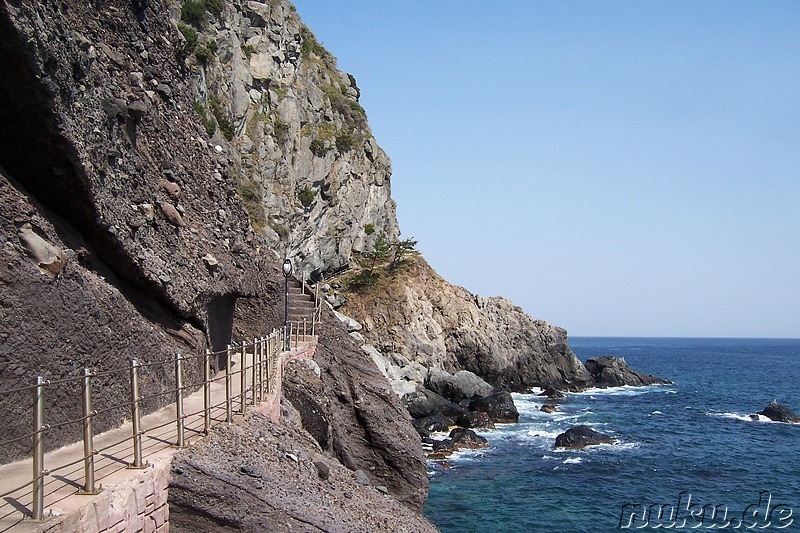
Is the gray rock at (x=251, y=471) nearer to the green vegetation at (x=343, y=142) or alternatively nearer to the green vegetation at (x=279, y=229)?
the green vegetation at (x=279, y=229)

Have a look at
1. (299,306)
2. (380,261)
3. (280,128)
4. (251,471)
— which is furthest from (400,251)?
(251,471)

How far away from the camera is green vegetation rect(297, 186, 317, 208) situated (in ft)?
171

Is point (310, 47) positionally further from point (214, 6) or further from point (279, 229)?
point (279, 229)

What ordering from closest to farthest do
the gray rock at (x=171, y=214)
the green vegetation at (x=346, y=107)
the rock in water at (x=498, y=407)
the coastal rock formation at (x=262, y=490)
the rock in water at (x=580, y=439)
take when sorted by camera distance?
1. the coastal rock formation at (x=262, y=490)
2. the gray rock at (x=171, y=214)
3. the rock in water at (x=580, y=439)
4. the rock in water at (x=498, y=407)
5. the green vegetation at (x=346, y=107)

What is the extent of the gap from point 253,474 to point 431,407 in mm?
32431

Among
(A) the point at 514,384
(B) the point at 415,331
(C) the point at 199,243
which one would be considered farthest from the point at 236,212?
(A) the point at 514,384

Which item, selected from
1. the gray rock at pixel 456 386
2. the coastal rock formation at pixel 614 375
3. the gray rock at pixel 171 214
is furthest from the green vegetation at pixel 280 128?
the coastal rock formation at pixel 614 375

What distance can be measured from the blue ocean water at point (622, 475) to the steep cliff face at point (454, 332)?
8.66m

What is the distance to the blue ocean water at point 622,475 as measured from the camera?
72.9 feet

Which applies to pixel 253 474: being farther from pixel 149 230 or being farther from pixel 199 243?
pixel 199 243

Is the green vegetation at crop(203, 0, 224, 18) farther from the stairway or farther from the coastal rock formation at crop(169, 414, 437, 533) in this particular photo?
the coastal rock formation at crop(169, 414, 437, 533)

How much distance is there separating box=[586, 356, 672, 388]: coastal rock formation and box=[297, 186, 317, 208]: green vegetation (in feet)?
115

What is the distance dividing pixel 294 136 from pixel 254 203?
13.0m

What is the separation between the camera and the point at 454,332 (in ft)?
188
